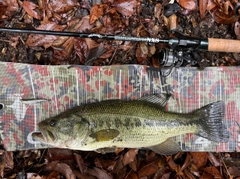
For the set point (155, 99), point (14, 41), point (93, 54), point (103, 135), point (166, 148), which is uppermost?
point (14, 41)

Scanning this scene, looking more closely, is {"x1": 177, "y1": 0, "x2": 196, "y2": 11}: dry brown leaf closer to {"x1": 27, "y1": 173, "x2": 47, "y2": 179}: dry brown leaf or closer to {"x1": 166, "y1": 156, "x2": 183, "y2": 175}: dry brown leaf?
{"x1": 166, "y1": 156, "x2": 183, "y2": 175}: dry brown leaf

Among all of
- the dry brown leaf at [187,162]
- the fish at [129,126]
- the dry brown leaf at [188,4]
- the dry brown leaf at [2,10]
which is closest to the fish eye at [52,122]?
the fish at [129,126]

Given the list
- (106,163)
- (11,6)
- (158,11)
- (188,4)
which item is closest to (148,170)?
(106,163)

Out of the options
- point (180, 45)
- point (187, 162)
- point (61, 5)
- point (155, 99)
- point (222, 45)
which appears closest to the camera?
point (180, 45)

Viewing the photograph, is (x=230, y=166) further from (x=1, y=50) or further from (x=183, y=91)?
(x=1, y=50)

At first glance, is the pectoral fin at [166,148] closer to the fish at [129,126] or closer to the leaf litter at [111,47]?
the fish at [129,126]

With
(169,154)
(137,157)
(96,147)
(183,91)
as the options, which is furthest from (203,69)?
(96,147)

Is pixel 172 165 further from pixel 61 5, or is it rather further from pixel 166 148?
pixel 61 5

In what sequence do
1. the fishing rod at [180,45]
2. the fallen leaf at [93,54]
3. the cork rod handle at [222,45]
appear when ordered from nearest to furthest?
the fishing rod at [180,45]
the cork rod handle at [222,45]
the fallen leaf at [93,54]
